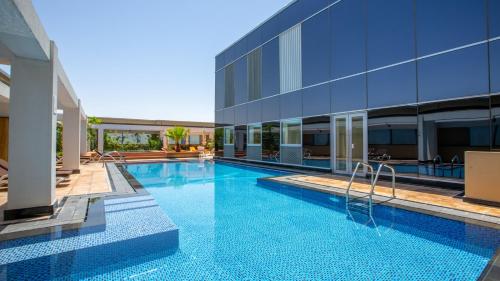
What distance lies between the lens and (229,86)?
19469mm

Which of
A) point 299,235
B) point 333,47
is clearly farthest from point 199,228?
point 333,47

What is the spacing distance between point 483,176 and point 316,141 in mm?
6855

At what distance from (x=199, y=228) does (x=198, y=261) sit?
1339mm

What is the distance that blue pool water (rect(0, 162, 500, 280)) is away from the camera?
3158mm

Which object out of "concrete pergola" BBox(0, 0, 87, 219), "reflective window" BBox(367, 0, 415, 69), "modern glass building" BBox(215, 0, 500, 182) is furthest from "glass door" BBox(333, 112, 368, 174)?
"concrete pergola" BBox(0, 0, 87, 219)

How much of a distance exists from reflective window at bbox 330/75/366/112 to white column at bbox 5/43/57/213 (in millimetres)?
9409

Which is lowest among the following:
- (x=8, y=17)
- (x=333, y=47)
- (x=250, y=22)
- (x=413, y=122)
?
(x=413, y=122)

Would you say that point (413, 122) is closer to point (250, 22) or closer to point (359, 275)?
point (359, 275)

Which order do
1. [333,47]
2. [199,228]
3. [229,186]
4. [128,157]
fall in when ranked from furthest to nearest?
[128,157] < [333,47] < [229,186] < [199,228]

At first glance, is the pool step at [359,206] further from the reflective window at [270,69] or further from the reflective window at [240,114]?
the reflective window at [240,114]

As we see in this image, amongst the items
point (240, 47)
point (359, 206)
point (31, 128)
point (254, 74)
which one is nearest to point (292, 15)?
point (254, 74)

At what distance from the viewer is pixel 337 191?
281 inches

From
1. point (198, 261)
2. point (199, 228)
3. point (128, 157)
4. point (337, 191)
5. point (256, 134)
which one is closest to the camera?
point (198, 261)

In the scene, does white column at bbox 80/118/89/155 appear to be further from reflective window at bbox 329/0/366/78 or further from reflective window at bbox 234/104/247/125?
reflective window at bbox 329/0/366/78
